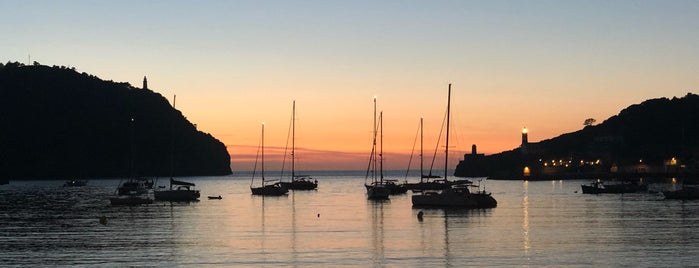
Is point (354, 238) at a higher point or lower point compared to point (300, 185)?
lower

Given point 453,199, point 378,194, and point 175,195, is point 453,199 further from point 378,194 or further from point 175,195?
point 175,195

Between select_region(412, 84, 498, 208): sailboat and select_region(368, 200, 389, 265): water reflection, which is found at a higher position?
select_region(412, 84, 498, 208): sailboat

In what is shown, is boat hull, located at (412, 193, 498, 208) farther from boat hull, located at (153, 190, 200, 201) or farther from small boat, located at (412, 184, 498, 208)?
boat hull, located at (153, 190, 200, 201)

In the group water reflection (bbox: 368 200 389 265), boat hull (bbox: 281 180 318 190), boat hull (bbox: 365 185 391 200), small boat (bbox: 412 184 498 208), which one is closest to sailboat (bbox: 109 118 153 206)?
boat hull (bbox: 281 180 318 190)

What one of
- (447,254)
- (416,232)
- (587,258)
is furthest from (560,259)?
(416,232)

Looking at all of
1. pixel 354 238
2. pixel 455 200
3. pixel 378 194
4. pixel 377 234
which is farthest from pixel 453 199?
pixel 354 238

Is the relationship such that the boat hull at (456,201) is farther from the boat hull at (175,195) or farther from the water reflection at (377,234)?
the boat hull at (175,195)

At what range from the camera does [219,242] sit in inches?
2055

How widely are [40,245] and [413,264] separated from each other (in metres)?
22.6

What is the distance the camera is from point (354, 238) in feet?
181

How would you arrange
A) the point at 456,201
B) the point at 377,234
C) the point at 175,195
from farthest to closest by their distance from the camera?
the point at 175,195, the point at 456,201, the point at 377,234

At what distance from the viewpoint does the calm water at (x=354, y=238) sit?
4262 cm

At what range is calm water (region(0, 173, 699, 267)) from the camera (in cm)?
4262

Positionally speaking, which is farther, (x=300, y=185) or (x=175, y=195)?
(x=300, y=185)
